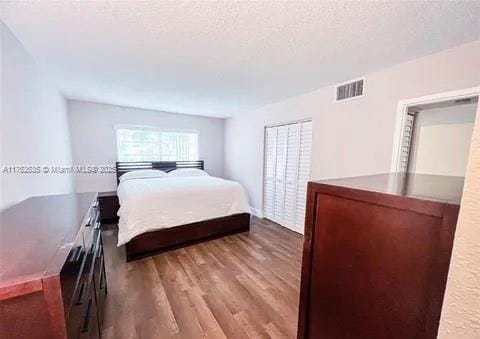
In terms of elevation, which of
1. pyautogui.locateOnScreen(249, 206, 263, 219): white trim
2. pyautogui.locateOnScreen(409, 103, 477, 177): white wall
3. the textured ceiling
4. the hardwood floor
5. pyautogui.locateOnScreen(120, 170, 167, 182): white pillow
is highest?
the textured ceiling

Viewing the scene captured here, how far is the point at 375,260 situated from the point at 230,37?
1745 millimetres

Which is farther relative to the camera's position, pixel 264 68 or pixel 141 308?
pixel 264 68

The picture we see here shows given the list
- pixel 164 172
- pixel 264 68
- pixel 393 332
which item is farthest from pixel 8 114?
pixel 164 172

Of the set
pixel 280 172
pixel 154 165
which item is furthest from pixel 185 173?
pixel 280 172

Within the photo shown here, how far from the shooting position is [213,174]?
17.6 feet

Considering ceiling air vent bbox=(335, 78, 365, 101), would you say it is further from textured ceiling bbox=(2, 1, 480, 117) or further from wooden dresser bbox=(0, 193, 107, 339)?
wooden dresser bbox=(0, 193, 107, 339)

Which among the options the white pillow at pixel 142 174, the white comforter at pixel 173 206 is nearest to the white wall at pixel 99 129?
the white pillow at pixel 142 174

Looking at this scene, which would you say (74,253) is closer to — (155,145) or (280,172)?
(280,172)

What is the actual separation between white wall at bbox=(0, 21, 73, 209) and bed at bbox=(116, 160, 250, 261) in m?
0.90

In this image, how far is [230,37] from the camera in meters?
1.64

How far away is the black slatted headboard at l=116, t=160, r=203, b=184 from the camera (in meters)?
4.21

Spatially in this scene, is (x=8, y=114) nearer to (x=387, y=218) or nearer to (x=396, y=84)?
(x=387, y=218)

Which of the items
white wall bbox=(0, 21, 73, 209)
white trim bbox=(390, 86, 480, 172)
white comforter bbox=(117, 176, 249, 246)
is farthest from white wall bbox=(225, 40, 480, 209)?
white wall bbox=(0, 21, 73, 209)

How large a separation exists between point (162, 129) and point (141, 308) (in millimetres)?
3609
